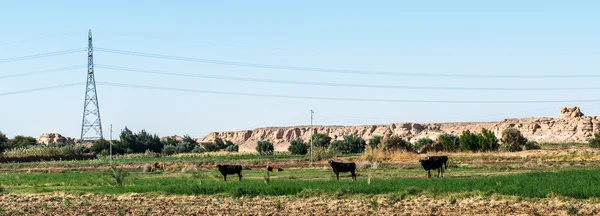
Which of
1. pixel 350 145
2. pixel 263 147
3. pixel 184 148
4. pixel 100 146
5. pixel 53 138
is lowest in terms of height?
pixel 350 145

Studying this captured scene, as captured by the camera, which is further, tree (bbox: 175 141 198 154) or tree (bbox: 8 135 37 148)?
tree (bbox: 8 135 37 148)

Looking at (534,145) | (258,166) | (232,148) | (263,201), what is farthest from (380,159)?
(232,148)

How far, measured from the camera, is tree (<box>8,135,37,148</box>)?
14071cm

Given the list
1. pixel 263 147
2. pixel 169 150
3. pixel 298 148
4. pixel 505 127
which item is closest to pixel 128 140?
pixel 169 150

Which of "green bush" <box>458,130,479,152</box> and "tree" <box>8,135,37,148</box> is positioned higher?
"tree" <box>8,135,37,148</box>

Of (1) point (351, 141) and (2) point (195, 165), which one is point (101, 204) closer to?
(2) point (195, 165)

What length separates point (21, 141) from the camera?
479ft

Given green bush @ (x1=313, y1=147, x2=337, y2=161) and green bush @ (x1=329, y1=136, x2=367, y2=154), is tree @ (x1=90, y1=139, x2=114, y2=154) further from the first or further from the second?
green bush @ (x1=313, y1=147, x2=337, y2=161)

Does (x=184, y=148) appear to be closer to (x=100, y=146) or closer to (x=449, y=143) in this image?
(x=100, y=146)

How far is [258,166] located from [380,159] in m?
9.54

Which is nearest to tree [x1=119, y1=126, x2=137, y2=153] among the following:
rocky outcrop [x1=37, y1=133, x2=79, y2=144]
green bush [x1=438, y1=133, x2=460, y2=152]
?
green bush [x1=438, y1=133, x2=460, y2=152]

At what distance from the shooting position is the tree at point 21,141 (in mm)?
140712

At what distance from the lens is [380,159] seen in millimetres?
65812

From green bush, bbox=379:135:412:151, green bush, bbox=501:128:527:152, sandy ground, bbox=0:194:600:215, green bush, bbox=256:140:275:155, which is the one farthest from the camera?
green bush, bbox=256:140:275:155
